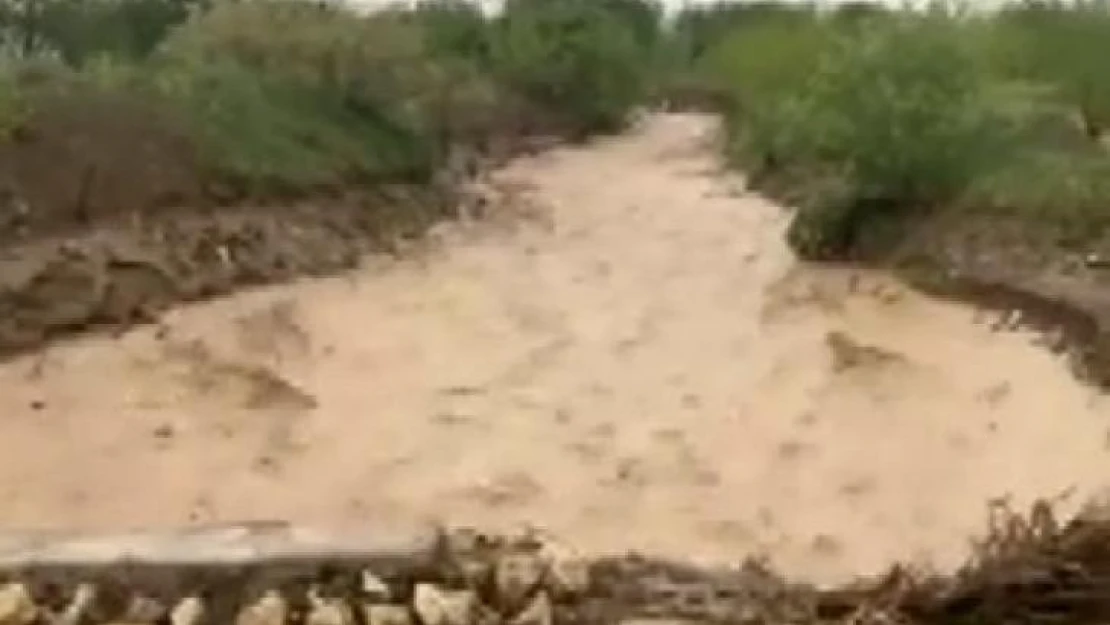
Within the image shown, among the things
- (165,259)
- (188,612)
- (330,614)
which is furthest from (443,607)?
(165,259)

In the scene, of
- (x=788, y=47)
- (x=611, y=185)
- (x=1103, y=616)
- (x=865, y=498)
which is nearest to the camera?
(x=1103, y=616)

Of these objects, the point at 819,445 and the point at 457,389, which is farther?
the point at 457,389

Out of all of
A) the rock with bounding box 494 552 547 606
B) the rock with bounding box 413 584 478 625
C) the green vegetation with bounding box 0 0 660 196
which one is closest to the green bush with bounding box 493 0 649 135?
the green vegetation with bounding box 0 0 660 196

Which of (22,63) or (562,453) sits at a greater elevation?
(22,63)

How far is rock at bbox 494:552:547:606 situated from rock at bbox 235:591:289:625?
842mm

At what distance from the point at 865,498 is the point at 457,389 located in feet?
15.8

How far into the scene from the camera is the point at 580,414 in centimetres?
1770

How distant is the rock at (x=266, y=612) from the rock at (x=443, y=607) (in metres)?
0.50

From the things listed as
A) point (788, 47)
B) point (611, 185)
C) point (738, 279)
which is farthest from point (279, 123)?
point (788, 47)

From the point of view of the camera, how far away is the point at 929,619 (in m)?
8.45

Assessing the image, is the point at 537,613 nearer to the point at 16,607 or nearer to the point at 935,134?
the point at 16,607

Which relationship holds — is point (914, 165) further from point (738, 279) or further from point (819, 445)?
point (819, 445)

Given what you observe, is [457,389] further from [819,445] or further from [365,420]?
[819,445]

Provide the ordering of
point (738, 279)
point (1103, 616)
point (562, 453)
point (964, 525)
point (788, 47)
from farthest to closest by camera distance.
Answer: point (788, 47) < point (738, 279) < point (562, 453) < point (964, 525) < point (1103, 616)
